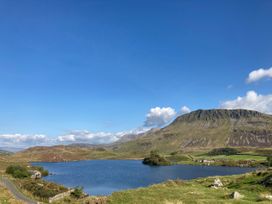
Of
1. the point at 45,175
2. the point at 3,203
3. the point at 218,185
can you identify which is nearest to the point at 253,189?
the point at 218,185

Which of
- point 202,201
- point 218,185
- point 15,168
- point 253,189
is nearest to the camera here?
point 202,201

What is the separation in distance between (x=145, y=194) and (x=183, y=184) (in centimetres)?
1594

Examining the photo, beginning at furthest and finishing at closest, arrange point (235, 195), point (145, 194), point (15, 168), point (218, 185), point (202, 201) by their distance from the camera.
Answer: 1. point (15, 168)
2. point (218, 185)
3. point (145, 194)
4. point (235, 195)
5. point (202, 201)

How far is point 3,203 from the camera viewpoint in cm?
3459

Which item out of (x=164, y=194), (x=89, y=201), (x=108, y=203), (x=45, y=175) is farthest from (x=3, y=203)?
(x=45, y=175)

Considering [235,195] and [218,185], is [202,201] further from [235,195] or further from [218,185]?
[218,185]

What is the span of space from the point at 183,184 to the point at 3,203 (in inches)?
1170

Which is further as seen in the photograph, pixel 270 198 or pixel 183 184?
pixel 183 184

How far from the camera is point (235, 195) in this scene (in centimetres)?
3428

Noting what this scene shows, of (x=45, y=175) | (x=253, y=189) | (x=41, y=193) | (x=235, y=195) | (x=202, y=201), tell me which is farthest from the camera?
(x=45, y=175)

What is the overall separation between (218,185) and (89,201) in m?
25.2

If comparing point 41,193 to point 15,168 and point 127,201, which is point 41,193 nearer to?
point 127,201

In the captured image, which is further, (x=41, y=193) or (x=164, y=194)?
(x=41, y=193)

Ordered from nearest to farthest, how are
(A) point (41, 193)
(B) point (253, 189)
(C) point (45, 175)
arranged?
1. (B) point (253, 189)
2. (A) point (41, 193)
3. (C) point (45, 175)
